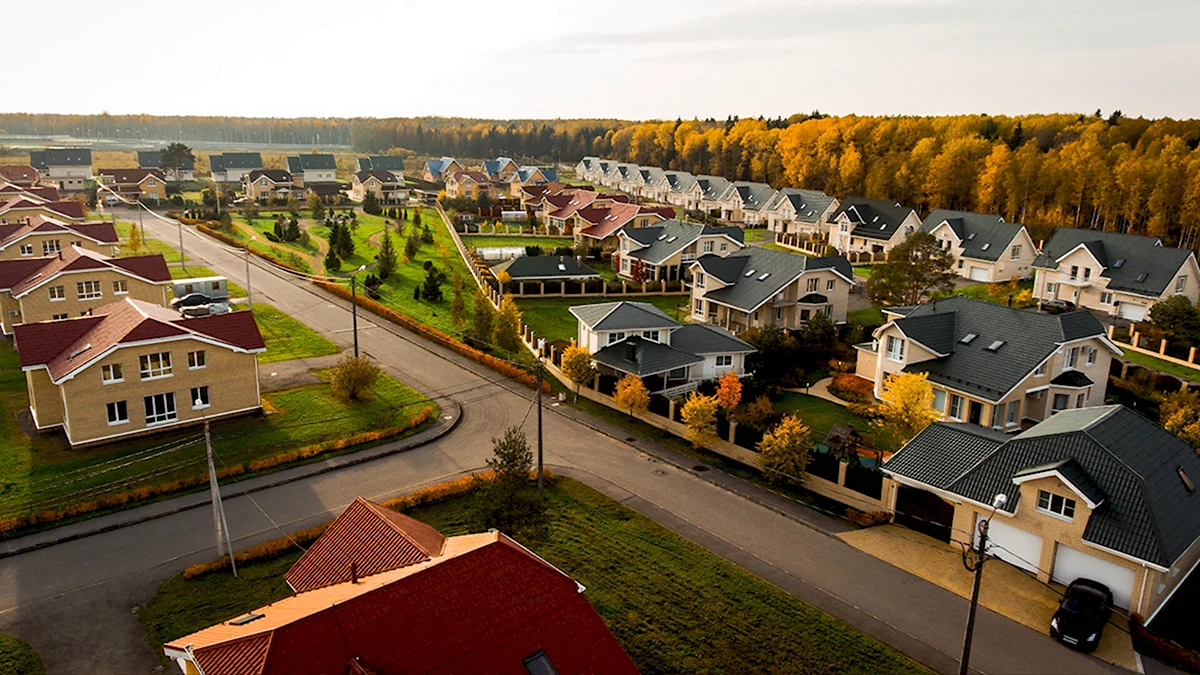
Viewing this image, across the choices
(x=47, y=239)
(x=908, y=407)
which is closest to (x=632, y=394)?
(x=908, y=407)

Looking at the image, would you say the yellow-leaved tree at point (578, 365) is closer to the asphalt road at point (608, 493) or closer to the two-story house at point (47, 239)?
the asphalt road at point (608, 493)

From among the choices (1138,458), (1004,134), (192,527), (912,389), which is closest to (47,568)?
(192,527)

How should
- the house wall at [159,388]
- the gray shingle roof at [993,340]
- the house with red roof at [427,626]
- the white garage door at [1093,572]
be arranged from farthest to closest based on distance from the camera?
the gray shingle roof at [993,340], the house wall at [159,388], the white garage door at [1093,572], the house with red roof at [427,626]

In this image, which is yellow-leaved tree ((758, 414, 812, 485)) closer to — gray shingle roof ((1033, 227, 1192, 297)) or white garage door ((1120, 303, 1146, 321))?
white garage door ((1120, 303, 1146, 321))

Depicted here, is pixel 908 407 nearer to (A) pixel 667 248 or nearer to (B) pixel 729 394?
(B) pixel 729 394

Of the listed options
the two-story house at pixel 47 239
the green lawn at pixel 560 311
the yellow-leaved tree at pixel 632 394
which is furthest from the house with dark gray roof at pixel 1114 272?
the two-story house at pixel 47 239

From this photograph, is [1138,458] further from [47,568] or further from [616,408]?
[47,568]
